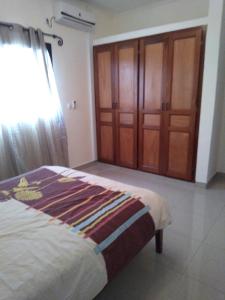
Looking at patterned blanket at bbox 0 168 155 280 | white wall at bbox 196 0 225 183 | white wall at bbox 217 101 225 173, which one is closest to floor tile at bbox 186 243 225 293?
patterned blanket at bbox 0 168 155 280

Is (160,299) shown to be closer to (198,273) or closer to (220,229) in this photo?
(198,273)

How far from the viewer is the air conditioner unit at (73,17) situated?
10.0ft

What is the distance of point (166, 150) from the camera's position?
3326 millimetres

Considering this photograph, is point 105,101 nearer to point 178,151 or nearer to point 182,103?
point 182,103

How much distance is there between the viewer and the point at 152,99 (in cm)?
330

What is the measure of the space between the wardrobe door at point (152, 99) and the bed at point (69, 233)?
1.73m

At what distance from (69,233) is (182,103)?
8.04ft

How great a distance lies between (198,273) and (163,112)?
216 cm

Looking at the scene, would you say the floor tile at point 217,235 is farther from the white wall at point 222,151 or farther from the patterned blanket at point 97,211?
the white wall at point 222,151

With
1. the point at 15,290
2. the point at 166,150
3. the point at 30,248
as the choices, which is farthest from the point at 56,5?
the point at 15,290

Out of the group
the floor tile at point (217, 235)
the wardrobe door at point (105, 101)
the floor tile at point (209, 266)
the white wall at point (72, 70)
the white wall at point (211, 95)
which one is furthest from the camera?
the wardrobe door at point (105, 101)

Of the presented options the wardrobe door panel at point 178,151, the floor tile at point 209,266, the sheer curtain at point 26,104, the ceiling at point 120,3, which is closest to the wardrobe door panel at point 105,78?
the ceiling at point 120,3

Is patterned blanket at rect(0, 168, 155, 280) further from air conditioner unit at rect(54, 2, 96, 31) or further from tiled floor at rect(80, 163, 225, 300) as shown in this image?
air conditioner unit at rect(54, 2, 96, 31)

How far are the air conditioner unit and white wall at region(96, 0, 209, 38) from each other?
0.43 metres
